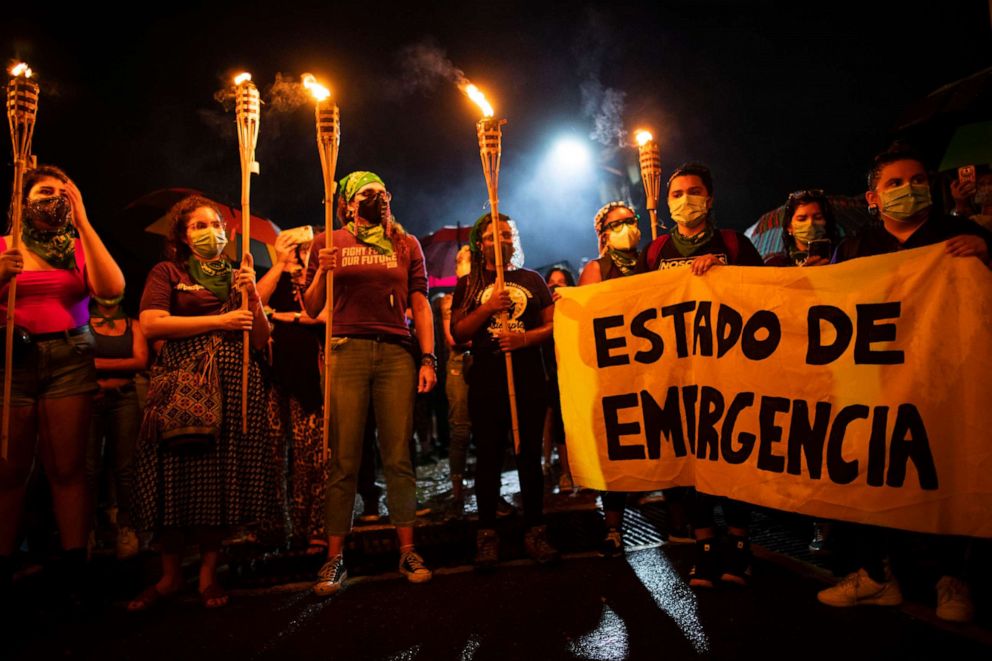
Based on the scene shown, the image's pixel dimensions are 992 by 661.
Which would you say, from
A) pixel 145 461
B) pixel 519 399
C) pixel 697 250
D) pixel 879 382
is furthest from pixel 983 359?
pixel 145 461

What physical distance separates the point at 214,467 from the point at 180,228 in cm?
149

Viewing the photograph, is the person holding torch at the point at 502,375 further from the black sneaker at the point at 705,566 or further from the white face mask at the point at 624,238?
the black sneaker at the point at 705,566

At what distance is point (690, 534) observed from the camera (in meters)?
4.08

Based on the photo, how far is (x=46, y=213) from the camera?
3537 millimetres

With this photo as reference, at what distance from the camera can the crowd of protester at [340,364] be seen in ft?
10.6

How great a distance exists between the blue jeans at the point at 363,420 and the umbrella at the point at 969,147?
669cm

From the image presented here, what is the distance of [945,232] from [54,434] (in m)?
4.96

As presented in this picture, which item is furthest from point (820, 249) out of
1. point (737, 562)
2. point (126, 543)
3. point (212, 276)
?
point (126, 543)

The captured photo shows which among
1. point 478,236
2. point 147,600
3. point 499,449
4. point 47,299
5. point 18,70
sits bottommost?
point 147,600

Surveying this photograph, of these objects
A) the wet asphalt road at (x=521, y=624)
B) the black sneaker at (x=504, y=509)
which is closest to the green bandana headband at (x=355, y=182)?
the wet asphalt road at (x=521, y=624)

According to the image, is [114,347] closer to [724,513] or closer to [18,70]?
[18,70]

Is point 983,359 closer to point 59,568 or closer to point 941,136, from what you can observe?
point 59,568

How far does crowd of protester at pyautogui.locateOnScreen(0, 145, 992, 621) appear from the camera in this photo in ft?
10.6

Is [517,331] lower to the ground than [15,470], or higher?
higher
